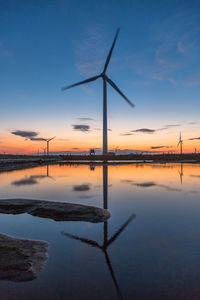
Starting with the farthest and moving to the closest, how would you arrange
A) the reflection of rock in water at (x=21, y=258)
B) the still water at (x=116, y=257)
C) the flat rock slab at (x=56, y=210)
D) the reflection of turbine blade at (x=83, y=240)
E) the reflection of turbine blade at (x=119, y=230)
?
1. the flat rock slab at (x=56, y=210)
2. the reflection of turbine blade at (x=119, y=230)
3. the reflection of turbine blade at (x=83, y=240)
4. the reflection of rock in water at (x=21, y=258)
5. the still water at (x=116, y=257)

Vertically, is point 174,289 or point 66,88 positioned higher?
point 66,88

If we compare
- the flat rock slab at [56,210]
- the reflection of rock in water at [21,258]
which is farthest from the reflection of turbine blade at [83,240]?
the flat rock slab at [56,210]

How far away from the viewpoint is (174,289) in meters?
5.61

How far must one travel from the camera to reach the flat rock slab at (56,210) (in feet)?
38.5

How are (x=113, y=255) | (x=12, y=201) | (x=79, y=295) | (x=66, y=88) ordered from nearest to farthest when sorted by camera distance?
(x=79, y=295) < (x=113, y=255) < (x=12, y=201) < (x=66, y=88)

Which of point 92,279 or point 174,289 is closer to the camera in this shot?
point 174,289

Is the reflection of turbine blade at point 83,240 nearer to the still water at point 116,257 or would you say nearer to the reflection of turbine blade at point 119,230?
the still water at point 116,257

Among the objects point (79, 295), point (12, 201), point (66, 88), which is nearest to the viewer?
point (79, 295)

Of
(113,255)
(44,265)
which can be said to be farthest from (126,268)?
(44,265)

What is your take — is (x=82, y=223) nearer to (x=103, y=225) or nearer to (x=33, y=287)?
(x=103, y=225)

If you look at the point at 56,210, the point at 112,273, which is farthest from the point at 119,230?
the point at 56,210

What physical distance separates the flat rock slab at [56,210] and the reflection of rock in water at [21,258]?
366cm

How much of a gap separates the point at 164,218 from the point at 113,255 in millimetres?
5797

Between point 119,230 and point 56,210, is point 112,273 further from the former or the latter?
point 56,210
